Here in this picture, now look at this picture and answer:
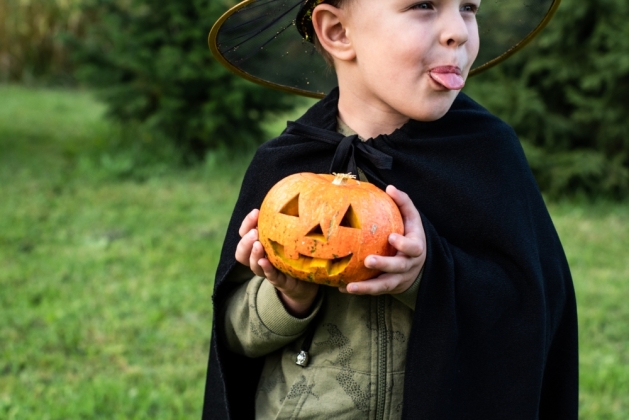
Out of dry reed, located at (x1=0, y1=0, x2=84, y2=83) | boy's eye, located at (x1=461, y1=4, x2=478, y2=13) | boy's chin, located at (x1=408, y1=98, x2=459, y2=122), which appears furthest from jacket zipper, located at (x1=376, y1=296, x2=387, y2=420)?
dry reed, located at (x1=0, y1=0, x2=84, y2=83)

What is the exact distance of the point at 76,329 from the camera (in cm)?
513

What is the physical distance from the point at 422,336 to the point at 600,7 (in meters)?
6.50

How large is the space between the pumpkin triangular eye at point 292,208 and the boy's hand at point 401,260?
24 cm

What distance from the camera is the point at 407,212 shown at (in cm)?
215

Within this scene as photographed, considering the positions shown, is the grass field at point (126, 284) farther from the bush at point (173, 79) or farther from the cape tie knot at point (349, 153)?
the cape tie knot at point (349, 153)

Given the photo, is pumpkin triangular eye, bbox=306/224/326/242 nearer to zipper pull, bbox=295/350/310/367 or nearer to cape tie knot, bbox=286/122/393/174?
cape tie knot, bbox=286/122/393/174

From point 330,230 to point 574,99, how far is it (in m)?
6.54

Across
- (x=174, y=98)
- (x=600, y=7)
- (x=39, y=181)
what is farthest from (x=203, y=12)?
(x=600, y=7)

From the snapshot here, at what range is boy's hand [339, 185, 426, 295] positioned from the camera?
2020 mm

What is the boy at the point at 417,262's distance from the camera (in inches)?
87.9

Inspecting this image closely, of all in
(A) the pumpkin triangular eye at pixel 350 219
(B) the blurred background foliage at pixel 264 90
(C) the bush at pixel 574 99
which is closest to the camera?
(A) the pumpkin triangular eye at pixel 350 219

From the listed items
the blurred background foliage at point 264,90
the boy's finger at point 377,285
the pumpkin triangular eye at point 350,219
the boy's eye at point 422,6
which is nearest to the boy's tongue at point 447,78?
the boy's eye at point 422,6

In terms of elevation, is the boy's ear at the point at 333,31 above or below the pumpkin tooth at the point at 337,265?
above

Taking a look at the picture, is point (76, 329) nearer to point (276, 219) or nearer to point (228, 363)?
point (228, 363)
